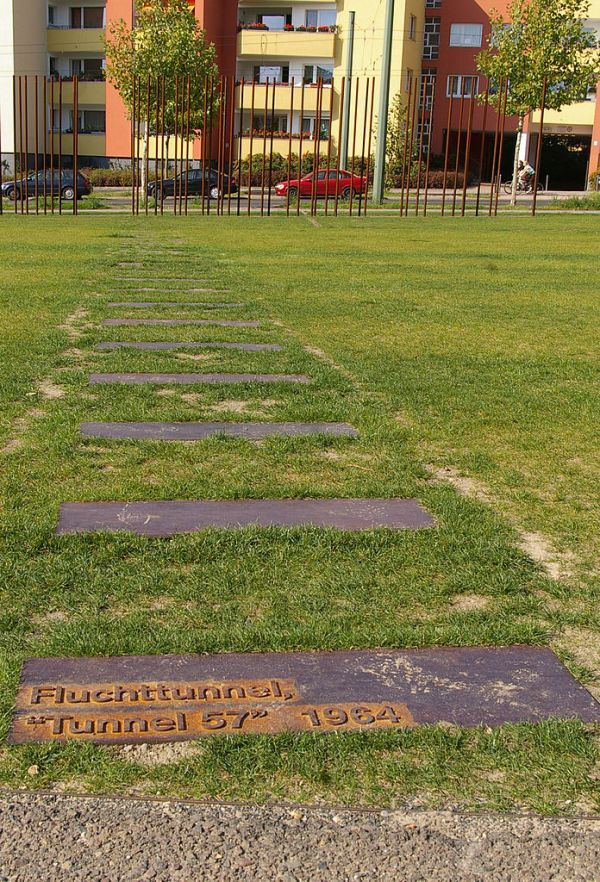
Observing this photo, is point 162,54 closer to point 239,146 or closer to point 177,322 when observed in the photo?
point 239,146

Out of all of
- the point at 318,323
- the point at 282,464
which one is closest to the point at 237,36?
the point at 318,323

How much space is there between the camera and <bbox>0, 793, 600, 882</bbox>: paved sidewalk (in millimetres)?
2203

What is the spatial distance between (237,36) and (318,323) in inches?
1943

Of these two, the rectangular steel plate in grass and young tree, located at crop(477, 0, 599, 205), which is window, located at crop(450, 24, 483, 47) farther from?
the rectangular steel plate in grass

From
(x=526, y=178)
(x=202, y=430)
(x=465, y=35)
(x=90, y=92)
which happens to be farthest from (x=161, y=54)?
(x=202, y=430)

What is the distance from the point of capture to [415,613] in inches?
133

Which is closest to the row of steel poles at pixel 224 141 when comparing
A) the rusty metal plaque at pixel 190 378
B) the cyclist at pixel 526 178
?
the cyclist at pixel 526 178

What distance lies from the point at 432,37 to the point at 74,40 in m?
19.6

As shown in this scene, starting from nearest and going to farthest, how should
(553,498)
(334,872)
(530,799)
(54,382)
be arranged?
(334,872), (530,799), (553,498), (54,382)

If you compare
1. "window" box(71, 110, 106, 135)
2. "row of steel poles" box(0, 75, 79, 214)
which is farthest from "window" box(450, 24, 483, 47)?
"row of steel poles" box(0, 75, 79, 214)

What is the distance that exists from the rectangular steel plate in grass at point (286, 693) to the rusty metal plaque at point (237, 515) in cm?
104

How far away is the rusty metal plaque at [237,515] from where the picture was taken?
4066mm

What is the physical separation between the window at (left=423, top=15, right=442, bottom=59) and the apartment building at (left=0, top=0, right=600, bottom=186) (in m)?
0.06

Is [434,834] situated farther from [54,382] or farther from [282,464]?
[54,382]
